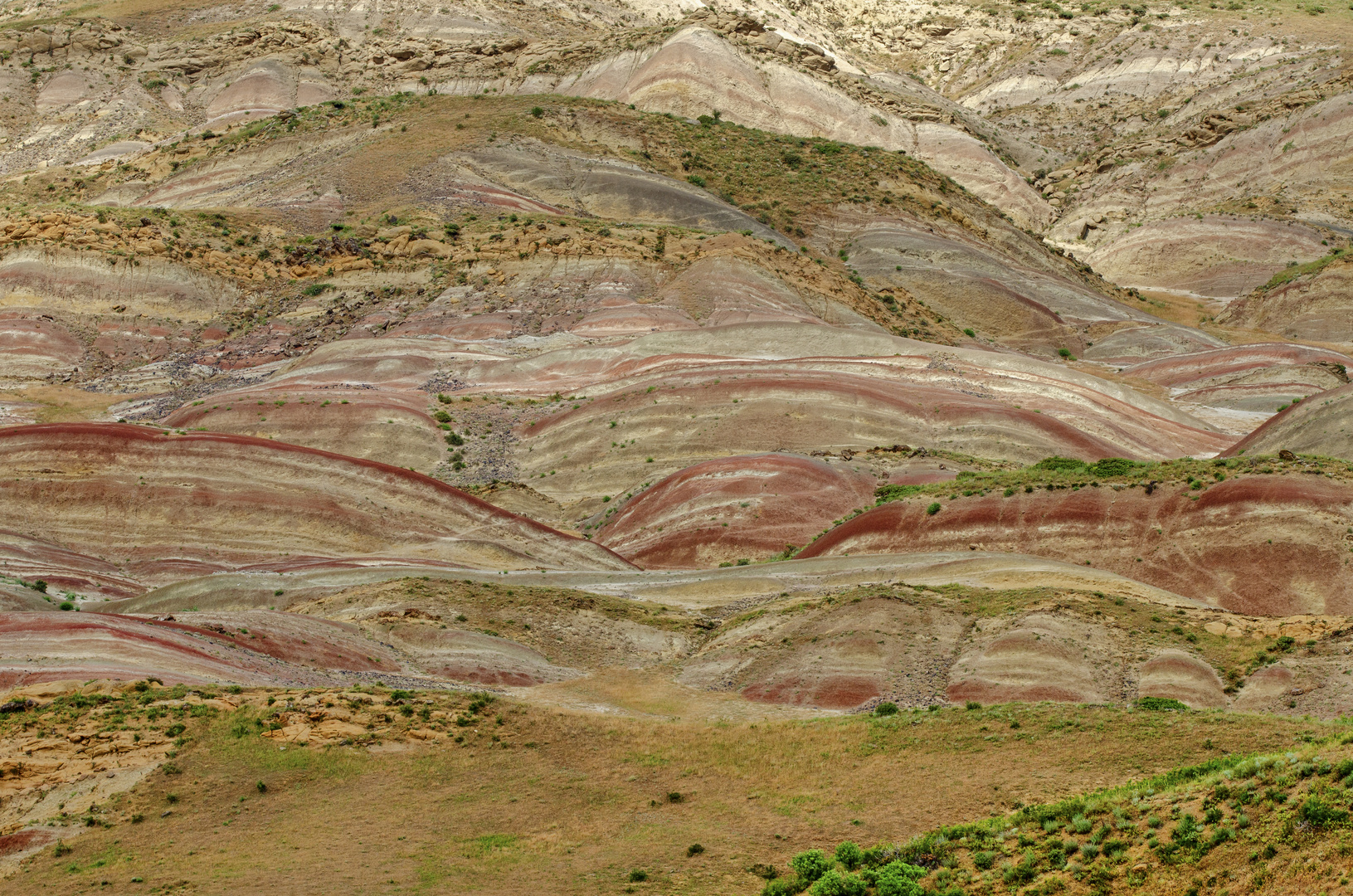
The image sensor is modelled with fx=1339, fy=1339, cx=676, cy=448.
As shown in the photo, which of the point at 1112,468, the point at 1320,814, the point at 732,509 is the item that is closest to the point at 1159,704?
the point at 1320,814

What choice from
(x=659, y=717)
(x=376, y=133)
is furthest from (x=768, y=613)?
(x=376, y=133)

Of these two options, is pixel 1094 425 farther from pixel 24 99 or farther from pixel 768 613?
pixel 24 99

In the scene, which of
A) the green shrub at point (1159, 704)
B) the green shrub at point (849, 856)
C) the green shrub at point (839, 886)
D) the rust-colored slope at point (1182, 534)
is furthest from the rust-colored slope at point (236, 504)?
the green shrub at point (839, 886)

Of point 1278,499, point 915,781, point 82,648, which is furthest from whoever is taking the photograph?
point 1278,499

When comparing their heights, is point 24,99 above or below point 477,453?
above

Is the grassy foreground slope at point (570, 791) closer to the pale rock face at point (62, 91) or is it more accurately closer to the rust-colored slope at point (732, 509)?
the rust-colored slope at point (732, 509)

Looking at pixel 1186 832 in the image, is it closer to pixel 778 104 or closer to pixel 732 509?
pixel 732 509
